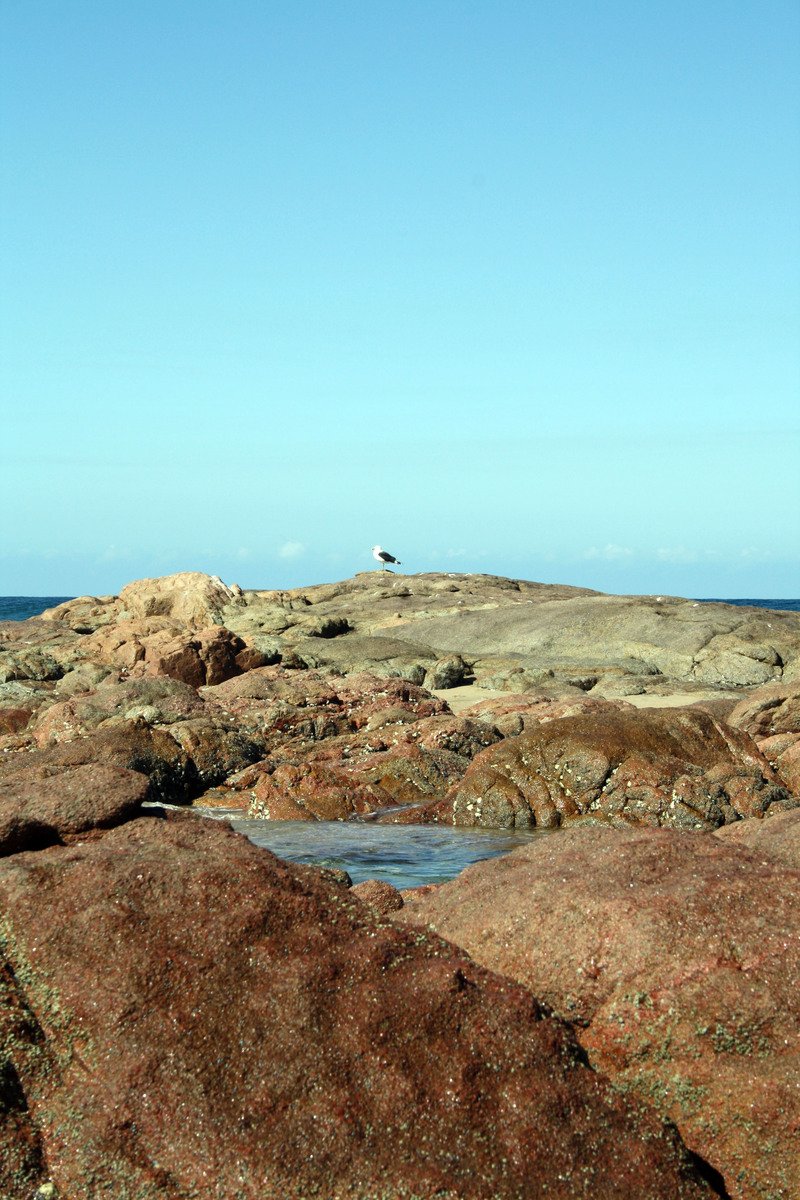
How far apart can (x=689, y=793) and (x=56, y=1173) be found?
A: 10709 millimetres

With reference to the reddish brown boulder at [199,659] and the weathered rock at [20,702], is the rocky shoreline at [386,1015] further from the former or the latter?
the reddish brown boulder at [199,659]

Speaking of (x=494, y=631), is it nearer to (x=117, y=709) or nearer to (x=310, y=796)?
(x=117, y=709)

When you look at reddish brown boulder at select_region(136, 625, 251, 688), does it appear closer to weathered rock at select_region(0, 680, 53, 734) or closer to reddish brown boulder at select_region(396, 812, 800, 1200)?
weathered rock at select_region(0, 680, 53, 734)

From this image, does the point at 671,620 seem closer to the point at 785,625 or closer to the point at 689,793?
the point at 785,625

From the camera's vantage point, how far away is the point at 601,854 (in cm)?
661

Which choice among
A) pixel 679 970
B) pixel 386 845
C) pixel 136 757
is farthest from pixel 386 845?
pixel 679 970

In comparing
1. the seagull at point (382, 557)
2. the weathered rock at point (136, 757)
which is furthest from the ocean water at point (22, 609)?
the weathered rock at point (136, 757)

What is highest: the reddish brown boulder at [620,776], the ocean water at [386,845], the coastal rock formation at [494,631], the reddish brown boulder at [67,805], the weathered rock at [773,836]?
the coastal rock formation at [494,631]

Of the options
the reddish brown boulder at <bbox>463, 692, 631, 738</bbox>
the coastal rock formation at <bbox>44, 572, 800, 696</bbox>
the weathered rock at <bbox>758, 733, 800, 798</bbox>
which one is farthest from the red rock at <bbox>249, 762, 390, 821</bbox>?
the coastal rock formation at <bbox>44, 572, 800, 696</bbox>

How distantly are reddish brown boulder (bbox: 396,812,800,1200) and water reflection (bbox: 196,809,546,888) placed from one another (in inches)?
200

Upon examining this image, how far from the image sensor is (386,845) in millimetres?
13641

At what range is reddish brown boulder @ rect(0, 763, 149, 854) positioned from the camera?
23.3 feet

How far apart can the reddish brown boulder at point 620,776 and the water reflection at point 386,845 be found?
1.71 ft

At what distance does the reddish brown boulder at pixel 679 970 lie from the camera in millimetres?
4957
